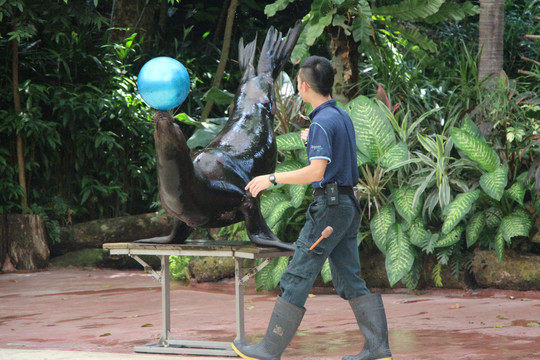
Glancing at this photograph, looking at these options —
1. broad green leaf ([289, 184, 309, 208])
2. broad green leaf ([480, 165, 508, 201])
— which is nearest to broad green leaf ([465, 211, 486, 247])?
broad green leaf ([480, 165, 508, 201])

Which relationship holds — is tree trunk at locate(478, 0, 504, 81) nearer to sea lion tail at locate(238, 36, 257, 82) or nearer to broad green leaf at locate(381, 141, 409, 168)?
broad green leaf at locate(381, 141, 409, 168)

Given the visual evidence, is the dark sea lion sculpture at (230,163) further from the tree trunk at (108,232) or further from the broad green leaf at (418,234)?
the tree trunk at (108,232)

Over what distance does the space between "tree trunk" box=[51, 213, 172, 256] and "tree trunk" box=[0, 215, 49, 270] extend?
501 mm

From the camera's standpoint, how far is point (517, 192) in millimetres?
6496

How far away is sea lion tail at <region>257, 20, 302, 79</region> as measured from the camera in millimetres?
5180

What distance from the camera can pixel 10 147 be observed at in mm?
9406

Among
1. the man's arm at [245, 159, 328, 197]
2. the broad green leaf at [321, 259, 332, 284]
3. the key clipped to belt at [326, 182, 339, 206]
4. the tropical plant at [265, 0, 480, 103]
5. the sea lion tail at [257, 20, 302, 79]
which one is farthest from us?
the tropical plant at [265, 0, 480, 103]

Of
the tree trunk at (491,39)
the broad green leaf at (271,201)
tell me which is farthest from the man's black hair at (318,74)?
the tree trunk at (491,39)

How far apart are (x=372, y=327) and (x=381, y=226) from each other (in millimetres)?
2826

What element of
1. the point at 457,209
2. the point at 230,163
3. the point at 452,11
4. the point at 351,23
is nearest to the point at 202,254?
the point at 230,163

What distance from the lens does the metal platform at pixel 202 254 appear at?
423 cm

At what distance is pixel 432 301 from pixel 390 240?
644mm

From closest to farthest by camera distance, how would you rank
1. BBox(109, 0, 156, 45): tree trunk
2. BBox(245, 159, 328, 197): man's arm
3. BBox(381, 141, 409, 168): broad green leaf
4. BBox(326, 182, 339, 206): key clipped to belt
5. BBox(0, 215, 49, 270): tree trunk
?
BBox(245, 159, 328, 197): man's arm, BBox(326, 182, 339, 206): key clipped to belt, BBox(381, 141, 409, 168): broad green leaf, BBox(0, 215, 49, 270): tree trunk, BBox(109, 0, 156, 45): tree trunk

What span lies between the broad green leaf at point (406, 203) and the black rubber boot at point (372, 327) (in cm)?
276
